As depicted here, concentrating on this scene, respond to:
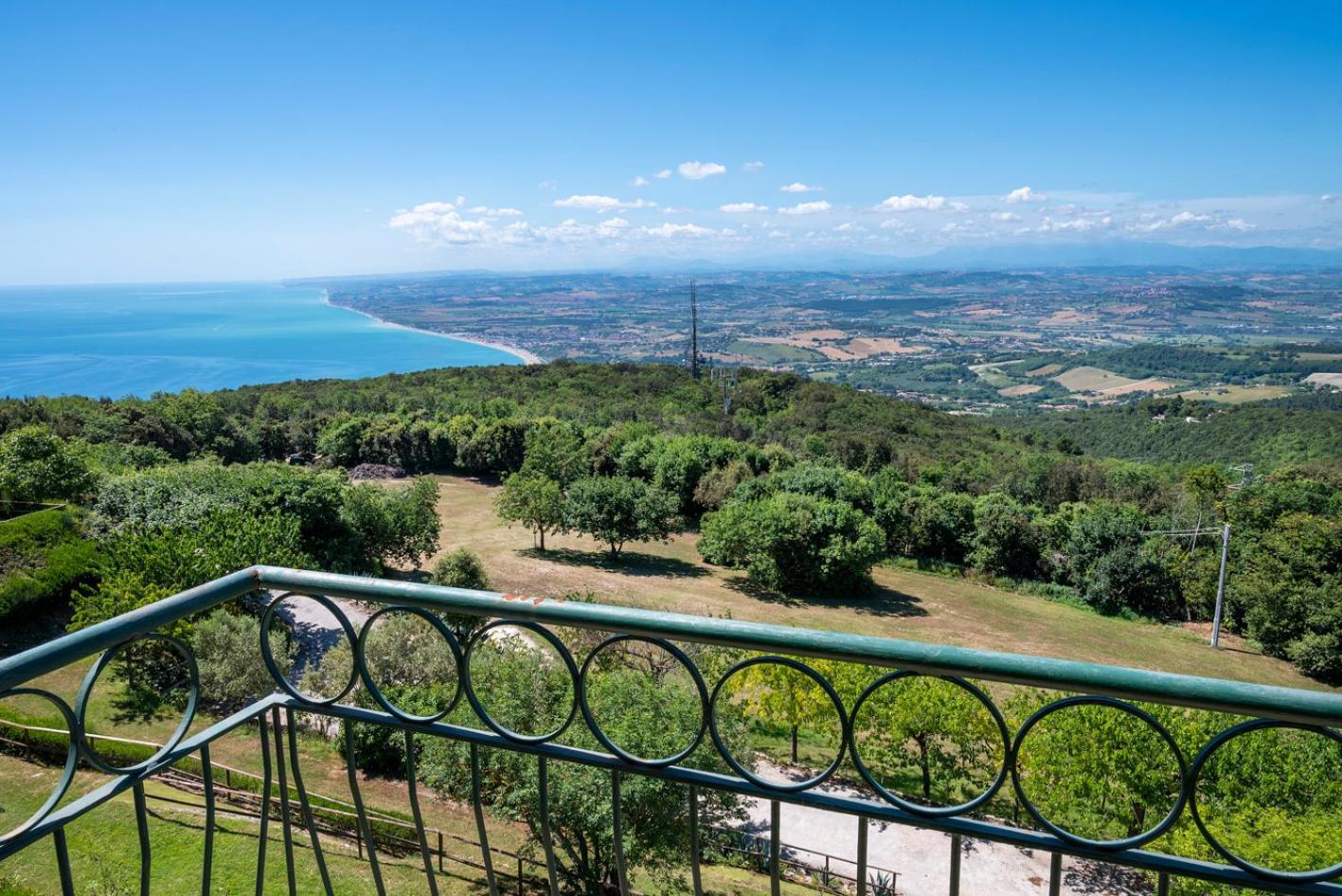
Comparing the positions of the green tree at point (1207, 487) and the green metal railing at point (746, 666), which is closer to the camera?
the green metal railing at point (746, 666)

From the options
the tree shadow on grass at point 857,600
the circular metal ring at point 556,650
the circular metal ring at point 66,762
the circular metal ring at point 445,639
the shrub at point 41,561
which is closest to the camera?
the circular metal ring at point 66,762

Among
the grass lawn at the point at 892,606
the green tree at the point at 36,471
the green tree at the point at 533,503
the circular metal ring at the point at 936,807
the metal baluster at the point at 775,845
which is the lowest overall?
the grass lawn at the point at 892,606

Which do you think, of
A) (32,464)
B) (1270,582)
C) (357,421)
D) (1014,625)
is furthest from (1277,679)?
(357,421)

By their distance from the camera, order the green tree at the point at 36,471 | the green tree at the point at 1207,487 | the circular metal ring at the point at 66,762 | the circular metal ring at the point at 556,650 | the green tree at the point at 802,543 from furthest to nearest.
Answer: the green tree at the point at 1207,487
the green tree at the point at 802,543
the green tree at the point at 36,471
the circular metal ring at the point at 556,650
the circular metal ring at the point at 66,762

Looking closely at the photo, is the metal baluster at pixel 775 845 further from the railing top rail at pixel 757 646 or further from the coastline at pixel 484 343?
the coastline at pixel 484 343

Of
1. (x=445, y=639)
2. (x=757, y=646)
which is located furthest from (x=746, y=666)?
(x=445, y=639)

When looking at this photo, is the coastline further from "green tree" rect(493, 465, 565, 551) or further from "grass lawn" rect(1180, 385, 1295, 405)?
"grass lawn" rect(1180, 385, 1295, 405)

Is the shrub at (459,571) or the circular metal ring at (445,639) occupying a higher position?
the circular metal ring at (445,639)

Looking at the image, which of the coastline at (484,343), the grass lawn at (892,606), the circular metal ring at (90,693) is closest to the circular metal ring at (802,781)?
the circular metal ring at (90,693)
